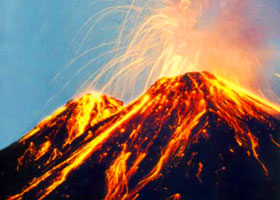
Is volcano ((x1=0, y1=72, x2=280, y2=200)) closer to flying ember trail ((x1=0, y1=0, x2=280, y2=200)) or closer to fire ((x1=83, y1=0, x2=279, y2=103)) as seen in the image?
flying ember trail ((x1=0, y1=0, x2=280, y2=200))

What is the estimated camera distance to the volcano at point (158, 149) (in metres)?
3.43

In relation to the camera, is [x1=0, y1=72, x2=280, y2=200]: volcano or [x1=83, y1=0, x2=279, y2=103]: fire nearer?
[x1=0, y1=72, x2=280, y2=200]: volcano

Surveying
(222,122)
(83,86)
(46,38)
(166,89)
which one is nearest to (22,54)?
(46,38)

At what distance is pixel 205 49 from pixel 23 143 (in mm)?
2753

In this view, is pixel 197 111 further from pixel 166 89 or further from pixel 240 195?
pixel 240 195

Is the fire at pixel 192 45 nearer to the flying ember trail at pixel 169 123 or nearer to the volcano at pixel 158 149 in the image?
the flying ember trail at pixel 169 123

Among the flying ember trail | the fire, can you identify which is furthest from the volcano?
the fire

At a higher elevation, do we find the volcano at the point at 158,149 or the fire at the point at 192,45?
the fire at the point at 192,45

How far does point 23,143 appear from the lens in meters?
4.33

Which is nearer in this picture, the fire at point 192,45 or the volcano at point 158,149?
the volcano at point 158,149

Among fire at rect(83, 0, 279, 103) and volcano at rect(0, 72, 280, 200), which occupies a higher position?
fire at rect(83, 0, 279, 103)

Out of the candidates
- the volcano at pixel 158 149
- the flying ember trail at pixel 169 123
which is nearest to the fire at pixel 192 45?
the flying ember trail at pixel 169 123

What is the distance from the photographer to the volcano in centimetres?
343

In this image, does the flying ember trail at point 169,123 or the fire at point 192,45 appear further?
the fire at point 192,45
